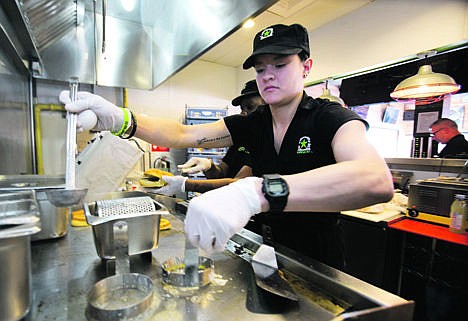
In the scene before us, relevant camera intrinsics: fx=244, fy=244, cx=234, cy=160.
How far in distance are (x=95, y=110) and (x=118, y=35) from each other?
2273 mm

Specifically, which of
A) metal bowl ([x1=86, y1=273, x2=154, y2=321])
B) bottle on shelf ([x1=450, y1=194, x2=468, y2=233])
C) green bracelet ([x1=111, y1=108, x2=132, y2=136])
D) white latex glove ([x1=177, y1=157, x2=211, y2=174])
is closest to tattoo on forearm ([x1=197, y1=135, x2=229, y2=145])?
green bracelet ([x1=111, y1=108, x2=132, y2=136])

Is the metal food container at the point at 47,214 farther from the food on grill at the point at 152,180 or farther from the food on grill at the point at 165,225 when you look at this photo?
the food on grill at the point at 152,180

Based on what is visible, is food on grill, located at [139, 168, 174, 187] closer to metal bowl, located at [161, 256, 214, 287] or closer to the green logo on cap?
metal bowl, located at [161, 256, 214, 287]

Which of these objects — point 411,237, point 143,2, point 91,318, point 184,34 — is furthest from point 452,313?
point 143,2

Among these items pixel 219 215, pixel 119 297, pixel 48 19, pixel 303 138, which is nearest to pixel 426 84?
pixel 303 138

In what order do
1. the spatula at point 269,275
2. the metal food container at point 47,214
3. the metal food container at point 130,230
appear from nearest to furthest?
the spatula at point 269,275 < the metal food container at point 130,230 < the metal food container at point 47,214

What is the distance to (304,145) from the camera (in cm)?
104

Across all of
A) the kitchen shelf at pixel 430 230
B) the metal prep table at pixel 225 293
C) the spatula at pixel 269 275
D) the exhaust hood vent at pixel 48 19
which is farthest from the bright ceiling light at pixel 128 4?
the kitchen shelf at pixel 430 230

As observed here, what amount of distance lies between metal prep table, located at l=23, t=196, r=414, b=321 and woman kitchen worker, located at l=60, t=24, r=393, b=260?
0.43 feet

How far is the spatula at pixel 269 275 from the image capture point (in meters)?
0.61

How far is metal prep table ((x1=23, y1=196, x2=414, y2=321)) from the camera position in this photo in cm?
54

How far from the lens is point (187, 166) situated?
7.03ft

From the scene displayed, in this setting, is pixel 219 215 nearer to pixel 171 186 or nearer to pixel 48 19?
pixel 171 186

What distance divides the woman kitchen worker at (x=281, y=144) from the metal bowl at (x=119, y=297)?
6.7 inches
